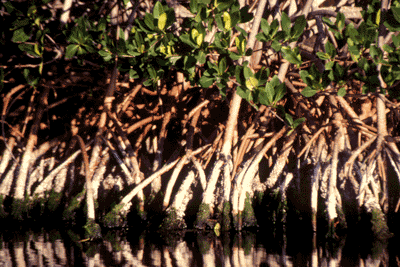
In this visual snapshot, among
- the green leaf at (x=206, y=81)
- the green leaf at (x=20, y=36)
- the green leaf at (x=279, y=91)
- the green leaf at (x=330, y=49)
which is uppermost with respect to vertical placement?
the green leaf at (x=20, y=36)

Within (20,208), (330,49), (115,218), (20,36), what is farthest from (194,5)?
(20,208)

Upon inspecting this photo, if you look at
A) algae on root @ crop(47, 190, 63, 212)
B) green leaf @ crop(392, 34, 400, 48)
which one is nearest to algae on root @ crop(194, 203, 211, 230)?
algae on root @ crop(47, 190, 63, 212)

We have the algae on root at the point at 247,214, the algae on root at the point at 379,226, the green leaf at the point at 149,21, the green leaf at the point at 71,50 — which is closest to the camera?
the green leaf at the point at 149,21

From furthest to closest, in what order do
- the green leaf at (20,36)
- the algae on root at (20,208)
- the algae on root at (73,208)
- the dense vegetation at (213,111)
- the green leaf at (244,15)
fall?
the algae on root at (20,208) < the algae on root at (73,208) < the green leaf at (20,36) < the green leaf at (244,15) < the dense vegetation at (213,111)

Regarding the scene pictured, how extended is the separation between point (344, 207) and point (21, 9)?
3.16 m

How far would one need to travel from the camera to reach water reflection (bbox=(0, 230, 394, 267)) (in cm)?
335

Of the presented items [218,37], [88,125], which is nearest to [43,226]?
[88,125]

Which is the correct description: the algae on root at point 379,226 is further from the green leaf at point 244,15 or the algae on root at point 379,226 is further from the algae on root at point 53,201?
the algae on root at point 53,201

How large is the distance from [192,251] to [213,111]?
6.62 ft

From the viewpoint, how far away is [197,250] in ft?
12.0

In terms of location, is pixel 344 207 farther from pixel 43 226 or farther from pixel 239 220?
pixel 43 226

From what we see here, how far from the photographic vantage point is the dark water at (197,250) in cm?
336

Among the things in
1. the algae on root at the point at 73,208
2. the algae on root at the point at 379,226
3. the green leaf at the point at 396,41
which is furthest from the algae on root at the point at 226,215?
the green leaf at the point at 396,41

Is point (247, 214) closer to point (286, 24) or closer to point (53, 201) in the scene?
point (286, 24)
